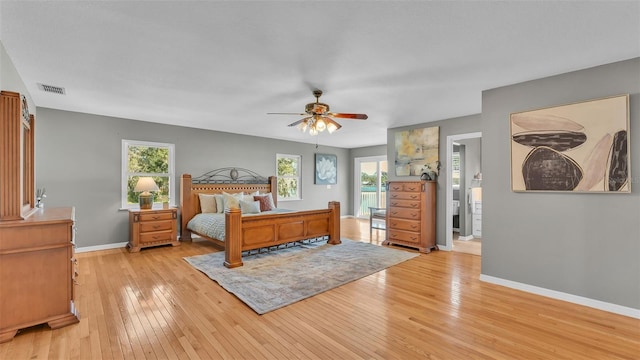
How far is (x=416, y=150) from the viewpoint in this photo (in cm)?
555

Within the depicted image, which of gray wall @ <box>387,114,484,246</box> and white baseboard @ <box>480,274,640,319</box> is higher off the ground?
gray wall @ <box>387,114,484,246</box>

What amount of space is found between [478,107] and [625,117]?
6.04 feet

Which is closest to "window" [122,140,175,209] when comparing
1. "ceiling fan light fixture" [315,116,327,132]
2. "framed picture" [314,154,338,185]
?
"ceiling fan light fixture" [315,116,327,132]

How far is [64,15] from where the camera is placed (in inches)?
77.9

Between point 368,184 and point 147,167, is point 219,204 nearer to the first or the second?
point 147,167

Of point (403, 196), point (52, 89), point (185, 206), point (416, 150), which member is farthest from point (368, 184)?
point (52, 89)

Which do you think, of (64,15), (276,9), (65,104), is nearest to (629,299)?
(276,9)

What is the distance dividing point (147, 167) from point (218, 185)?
1.40 metres

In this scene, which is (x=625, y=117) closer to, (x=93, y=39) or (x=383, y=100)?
(x=383, y=100)

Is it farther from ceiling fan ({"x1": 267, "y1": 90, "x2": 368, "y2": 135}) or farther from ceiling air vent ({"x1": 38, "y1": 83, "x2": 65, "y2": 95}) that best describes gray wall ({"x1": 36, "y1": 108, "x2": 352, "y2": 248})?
ceiling fan ({"x1": 267, "y1": 90, "x2": 368, "y2": 135})

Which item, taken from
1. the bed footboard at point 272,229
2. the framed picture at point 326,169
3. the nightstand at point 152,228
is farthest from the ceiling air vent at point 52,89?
the framed picture at point 326,169

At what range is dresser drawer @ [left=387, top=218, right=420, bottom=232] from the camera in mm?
5074

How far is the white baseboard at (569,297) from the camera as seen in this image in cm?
263

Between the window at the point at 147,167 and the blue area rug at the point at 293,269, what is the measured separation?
196 centimetres
